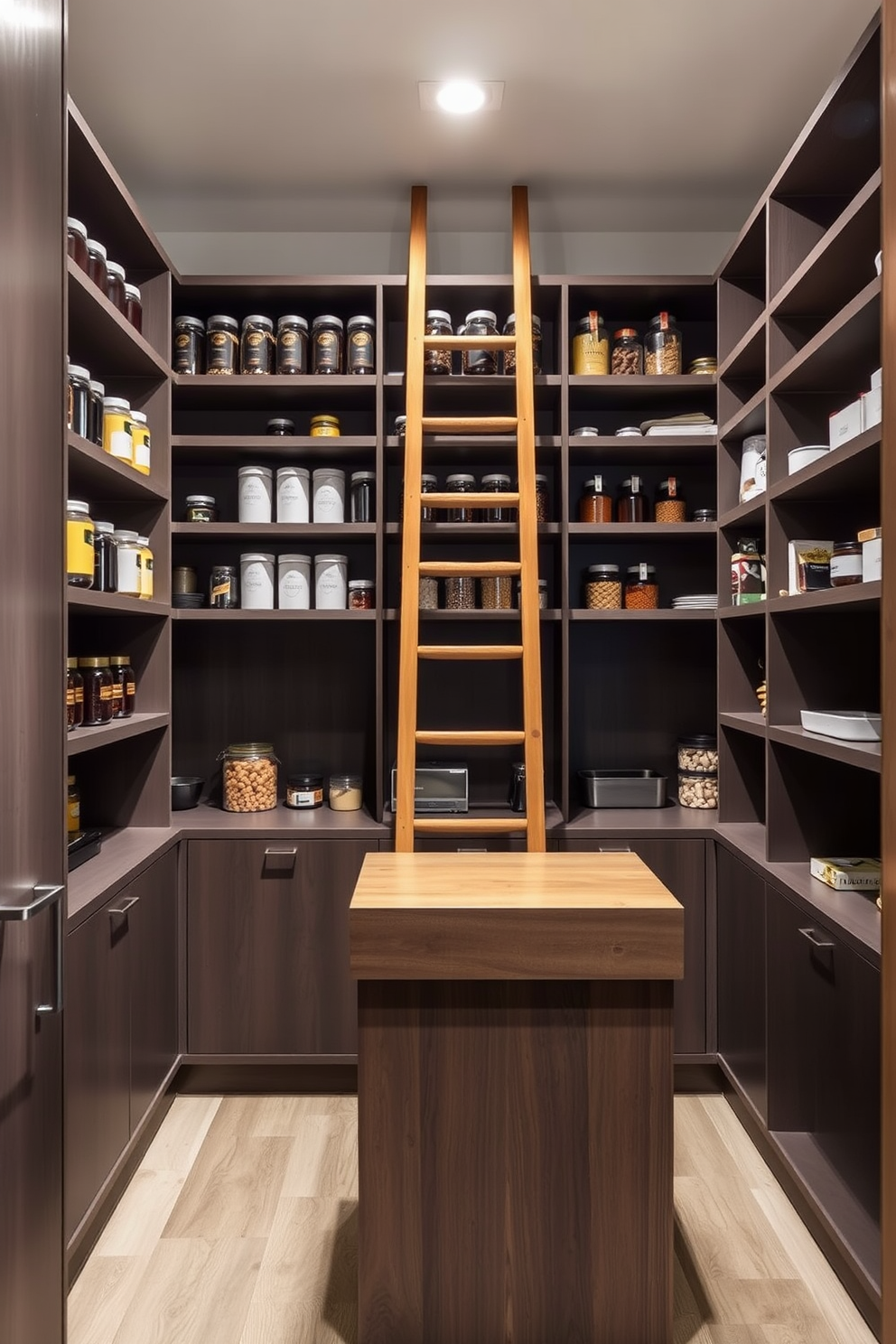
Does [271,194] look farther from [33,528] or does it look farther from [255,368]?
[33,528]

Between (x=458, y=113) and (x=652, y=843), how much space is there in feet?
6.66

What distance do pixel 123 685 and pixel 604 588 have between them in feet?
4.74

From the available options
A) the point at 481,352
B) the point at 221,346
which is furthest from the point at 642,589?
the point at 221,346

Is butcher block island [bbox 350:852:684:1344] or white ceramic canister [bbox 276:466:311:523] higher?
white ceramic canister [bbox 276:466:311:523]

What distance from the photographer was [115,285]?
2.33 m

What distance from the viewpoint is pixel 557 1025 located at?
155 cm

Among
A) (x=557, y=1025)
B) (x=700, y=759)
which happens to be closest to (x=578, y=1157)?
(x=557, y=1025)

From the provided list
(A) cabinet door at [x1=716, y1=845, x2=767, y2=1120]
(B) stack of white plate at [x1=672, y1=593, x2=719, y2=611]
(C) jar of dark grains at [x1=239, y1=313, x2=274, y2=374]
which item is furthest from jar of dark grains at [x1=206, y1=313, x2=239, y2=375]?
(A) cabinet door at [x1=716, y1=845, x2=767, y2=1120]

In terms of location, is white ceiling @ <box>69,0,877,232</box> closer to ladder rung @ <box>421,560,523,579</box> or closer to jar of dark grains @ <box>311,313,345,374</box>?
jar of dark grains @ <box>311,313,345,374</box>

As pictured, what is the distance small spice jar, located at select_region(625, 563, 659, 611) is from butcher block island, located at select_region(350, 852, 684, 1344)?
4.78 ft

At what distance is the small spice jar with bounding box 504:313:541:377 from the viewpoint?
2763 millimetres

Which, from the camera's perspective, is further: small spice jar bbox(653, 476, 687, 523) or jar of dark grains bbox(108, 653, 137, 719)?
small spice jar bbox(653, 476, 687, 523)

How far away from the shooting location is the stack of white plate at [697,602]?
9.17 feet

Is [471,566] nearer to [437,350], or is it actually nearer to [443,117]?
[437,350]
